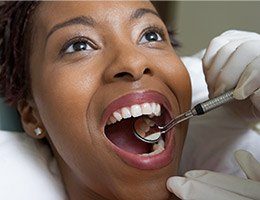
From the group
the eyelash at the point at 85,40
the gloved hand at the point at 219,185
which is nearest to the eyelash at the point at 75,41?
the eyelash at the point at 85,40

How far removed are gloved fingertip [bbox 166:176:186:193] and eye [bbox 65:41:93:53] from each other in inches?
13.3

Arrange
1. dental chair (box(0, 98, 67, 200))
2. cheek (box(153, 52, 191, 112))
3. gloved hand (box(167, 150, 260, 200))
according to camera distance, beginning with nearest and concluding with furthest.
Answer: gloved hand (box(167, 150, 260, 200)), cheek (box(153, 52, 191, 112)), dental chair (box(0, 98, 67, 200))

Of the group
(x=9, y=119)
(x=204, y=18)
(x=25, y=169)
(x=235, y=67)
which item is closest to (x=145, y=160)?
(x=235, y=67)

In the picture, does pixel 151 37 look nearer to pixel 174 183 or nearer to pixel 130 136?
pixel 130 136

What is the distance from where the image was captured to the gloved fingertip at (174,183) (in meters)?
0.93

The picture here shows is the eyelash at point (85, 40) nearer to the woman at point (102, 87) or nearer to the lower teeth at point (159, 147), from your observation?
the woman at point (102, 87)

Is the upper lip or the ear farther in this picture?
the ear

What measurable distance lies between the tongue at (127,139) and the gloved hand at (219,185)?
0.45 feet

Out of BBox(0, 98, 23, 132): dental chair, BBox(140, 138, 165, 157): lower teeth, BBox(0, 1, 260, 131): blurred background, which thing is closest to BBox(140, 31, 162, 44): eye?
BBox(140, 138, 165, 157): lower teeth

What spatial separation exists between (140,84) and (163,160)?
0.53 ft

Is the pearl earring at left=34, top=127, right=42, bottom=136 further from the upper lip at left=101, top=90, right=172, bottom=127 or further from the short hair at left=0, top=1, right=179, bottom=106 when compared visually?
the upper lip at left=101, top=90, right=172, bottom=127

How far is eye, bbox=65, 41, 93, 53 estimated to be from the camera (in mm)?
1037

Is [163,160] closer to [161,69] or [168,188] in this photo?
[168,188]

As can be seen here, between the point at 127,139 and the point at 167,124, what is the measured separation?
12 centimetres
